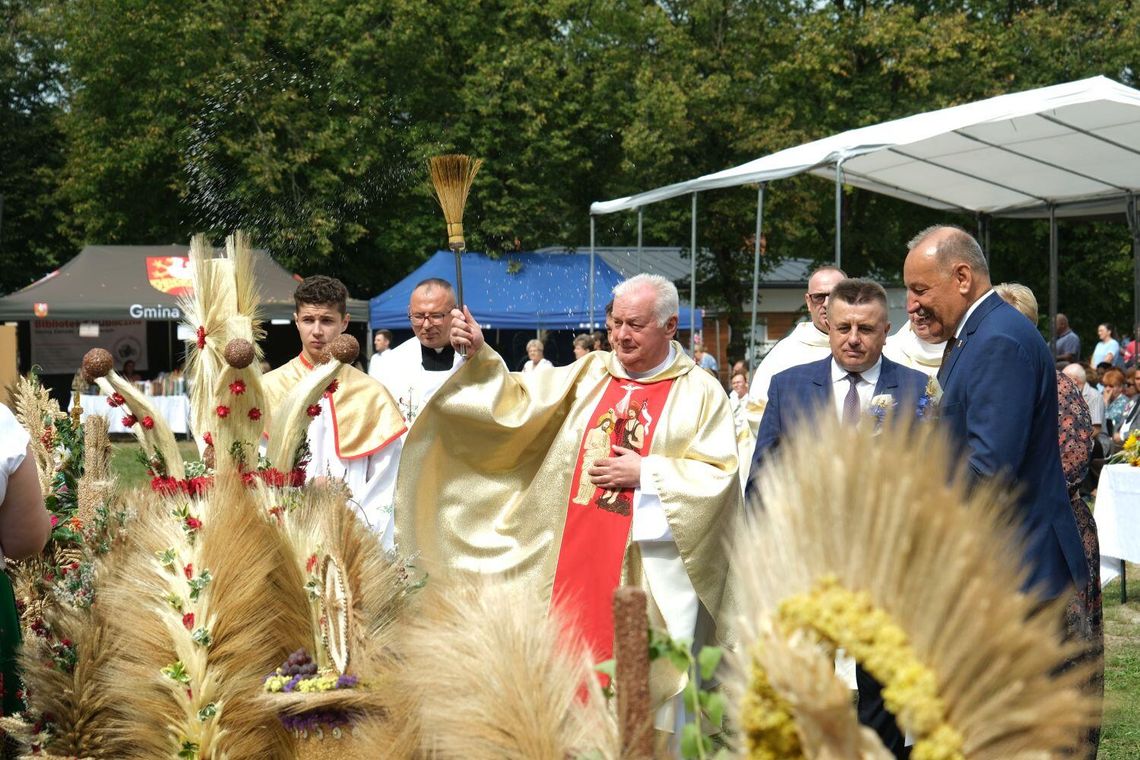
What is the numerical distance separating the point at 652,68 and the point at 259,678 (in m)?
25.6

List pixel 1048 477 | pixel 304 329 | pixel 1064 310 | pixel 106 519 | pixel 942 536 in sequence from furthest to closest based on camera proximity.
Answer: pixel 1064 310 → pixel 304 329 → pixel 106 519 → pixel 1048 477 → pixel 942 536

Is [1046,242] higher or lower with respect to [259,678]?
higher

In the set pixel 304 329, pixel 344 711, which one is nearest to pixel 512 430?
pixel 304 329

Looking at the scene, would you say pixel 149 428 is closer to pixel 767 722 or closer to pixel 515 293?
pixel 767 722

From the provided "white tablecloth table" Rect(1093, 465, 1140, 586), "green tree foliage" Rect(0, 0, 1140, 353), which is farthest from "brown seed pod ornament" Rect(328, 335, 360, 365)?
"green tree foliage" Rect(0, 0, 1140, 353)

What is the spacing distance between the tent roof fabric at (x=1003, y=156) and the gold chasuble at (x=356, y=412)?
6.45 meters

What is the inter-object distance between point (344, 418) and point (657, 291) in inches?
71.3

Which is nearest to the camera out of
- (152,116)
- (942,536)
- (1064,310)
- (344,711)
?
(942,536)

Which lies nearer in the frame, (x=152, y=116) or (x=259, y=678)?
(x=259, y=678)

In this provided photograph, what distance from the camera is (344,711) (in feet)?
9.48

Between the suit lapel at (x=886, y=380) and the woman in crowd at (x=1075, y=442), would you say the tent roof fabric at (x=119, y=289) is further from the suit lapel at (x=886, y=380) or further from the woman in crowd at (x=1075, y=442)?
the suit lapel at (x=886, y=380)

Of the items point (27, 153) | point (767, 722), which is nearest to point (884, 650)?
point (767, 722)

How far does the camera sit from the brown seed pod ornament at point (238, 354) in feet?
11.8

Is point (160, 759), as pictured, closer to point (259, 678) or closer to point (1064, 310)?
point (259, 678)
